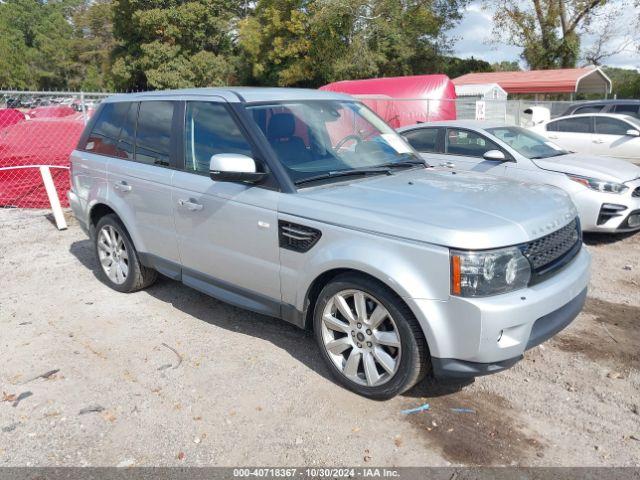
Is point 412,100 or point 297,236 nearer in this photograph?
point 297,236

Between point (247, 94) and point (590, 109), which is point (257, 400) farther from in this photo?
point (590, 109)

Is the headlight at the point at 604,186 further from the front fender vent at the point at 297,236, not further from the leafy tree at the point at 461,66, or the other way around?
the leafy tree at the point at 461,66

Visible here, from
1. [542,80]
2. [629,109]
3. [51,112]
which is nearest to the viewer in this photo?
[629,109]

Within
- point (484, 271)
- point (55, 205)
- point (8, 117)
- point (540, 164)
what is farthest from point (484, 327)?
point (8, 117)

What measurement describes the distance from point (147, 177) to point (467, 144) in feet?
15.0

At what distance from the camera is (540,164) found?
694 centimetres

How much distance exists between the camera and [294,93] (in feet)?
14.3

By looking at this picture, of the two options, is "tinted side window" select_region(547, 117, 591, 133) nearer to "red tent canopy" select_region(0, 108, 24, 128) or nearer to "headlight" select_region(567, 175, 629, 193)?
"headlight" select_region(567, 175, 629, 193)

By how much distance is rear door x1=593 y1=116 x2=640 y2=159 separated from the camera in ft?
41.3

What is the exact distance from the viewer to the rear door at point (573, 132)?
12962 mm

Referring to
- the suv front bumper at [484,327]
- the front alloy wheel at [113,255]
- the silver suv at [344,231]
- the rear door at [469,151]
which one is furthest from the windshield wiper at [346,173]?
the rear door at [469,151]

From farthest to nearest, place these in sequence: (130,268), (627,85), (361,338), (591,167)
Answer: (627,85) < (591,167) < (130,268) < (361,338)

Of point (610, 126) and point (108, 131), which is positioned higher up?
point (108, 131)

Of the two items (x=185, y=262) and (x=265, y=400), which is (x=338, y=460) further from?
(x=185, y=262)
